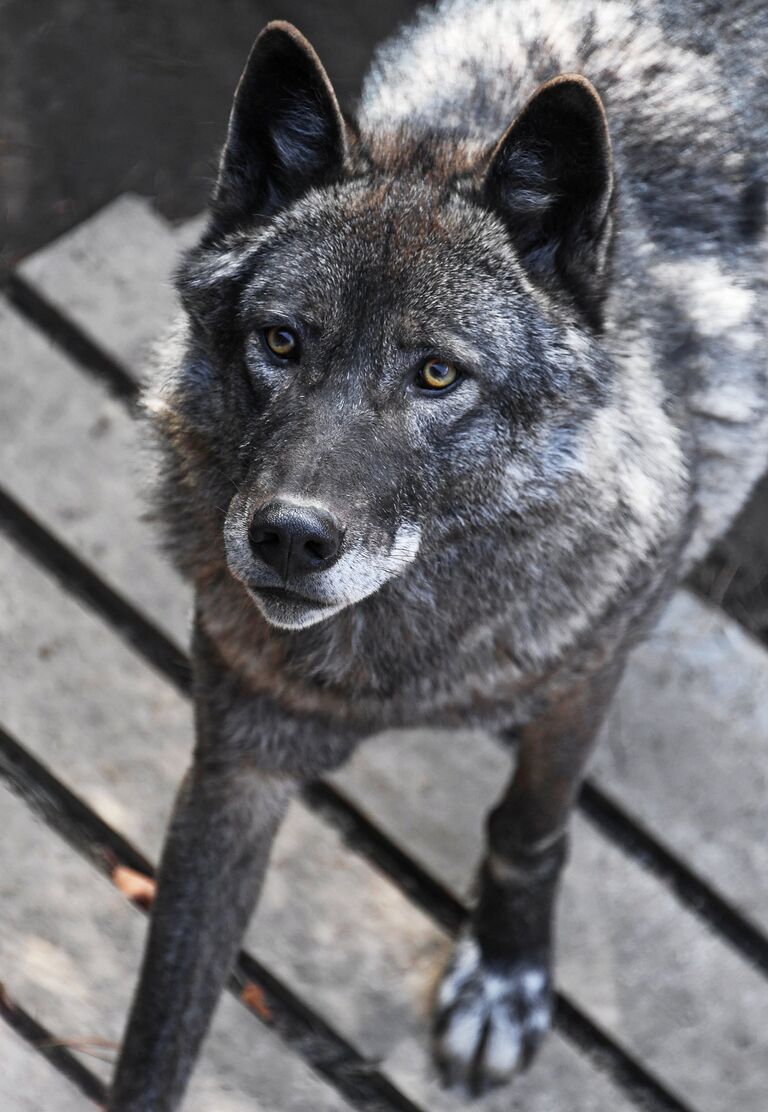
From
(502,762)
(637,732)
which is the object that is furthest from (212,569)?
(637,732)

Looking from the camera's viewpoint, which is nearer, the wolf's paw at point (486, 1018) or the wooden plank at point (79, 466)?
the wolf's paw at point (486, 1018)

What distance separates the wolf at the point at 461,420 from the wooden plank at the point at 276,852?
0.10m

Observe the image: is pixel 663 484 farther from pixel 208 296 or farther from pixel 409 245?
pixel 208 296

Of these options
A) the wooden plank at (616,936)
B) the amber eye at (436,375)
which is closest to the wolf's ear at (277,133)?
the amber eye at (436,375)

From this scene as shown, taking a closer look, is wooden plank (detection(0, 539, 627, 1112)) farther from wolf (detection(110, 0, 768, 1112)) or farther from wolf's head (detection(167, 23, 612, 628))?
wolf's head (detection(167, 23, 612, 628))

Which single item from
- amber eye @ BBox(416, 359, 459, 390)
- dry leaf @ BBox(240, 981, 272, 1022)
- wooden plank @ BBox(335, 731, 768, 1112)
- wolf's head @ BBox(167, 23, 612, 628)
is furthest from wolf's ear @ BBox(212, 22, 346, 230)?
dry leaf @ BBox(240, 981, 272, 1022)

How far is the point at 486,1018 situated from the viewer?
11.0 feet

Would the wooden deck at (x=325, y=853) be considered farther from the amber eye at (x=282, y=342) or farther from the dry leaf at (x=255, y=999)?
the amber eye at (x=282, y=342)

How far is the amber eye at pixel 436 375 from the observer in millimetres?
2514

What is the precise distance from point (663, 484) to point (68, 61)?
9.36 ft

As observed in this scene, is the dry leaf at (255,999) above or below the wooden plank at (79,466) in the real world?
below

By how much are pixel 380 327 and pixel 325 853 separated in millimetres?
1530

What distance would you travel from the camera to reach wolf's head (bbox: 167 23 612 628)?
2.45 m

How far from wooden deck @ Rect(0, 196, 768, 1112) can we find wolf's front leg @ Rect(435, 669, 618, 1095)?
0.22ft
